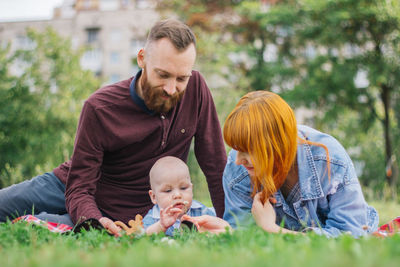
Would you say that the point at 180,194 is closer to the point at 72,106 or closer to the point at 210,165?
the point at 210,165

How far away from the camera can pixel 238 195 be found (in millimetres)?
3625

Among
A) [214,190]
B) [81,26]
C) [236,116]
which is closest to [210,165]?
[214,190]

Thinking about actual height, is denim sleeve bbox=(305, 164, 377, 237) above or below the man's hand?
above

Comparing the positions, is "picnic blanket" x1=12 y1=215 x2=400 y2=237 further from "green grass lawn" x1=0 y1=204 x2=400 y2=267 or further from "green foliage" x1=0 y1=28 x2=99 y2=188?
"green foliage" x1=0 y1=28 x2=99 y2=188

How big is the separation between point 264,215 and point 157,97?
1504 millimetres

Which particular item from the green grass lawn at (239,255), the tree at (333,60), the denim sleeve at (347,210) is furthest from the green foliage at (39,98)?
the green grass lawn at (239,255)

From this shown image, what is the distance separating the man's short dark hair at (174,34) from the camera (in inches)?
150

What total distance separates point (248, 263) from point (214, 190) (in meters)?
2.77

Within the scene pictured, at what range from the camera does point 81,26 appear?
142 feet

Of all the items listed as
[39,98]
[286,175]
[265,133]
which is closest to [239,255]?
[265,133]

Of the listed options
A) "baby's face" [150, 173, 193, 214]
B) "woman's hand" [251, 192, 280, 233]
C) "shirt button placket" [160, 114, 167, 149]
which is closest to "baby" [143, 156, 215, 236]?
"baby's face" [150, 173, 193, 214]

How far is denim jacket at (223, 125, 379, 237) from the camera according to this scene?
3.14 m

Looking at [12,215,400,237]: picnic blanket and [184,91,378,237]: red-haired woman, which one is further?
Result: [12,215,400,237]: picnic blanket

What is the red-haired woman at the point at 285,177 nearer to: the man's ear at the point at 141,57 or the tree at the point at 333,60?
the man's ear at the point at 141,57
